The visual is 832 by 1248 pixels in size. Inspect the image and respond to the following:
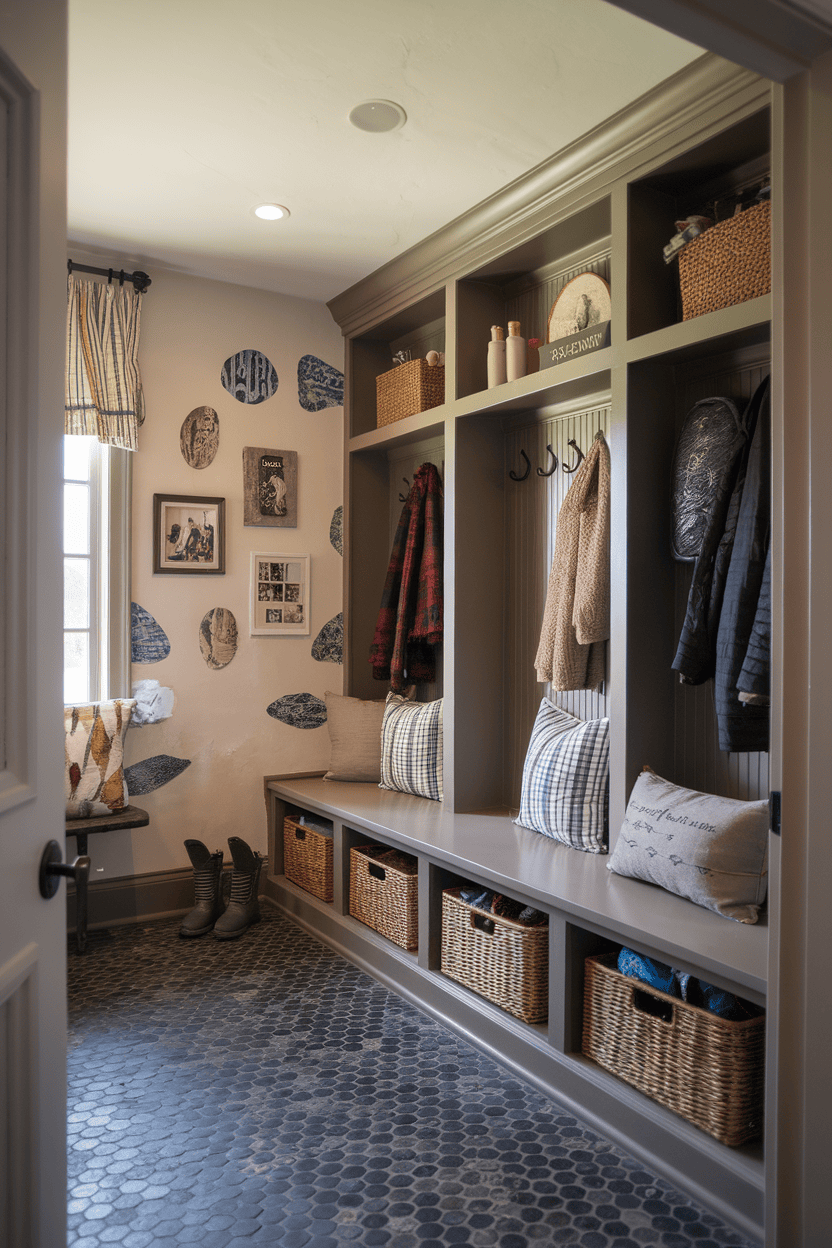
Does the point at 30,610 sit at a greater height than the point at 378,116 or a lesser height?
lesser

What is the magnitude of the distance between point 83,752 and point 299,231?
2164 mm

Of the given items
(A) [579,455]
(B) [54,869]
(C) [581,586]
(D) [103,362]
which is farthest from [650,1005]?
(D) [103,362]

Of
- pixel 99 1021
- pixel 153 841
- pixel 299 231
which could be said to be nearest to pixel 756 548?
pixel 299 231

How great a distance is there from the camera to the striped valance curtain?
3389 millimetres

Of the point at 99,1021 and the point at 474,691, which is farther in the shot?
the point at 474,691

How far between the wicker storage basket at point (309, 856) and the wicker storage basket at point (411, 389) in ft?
5.84

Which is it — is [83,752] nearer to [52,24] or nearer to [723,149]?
[52,24]

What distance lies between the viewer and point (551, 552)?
10.6 ft

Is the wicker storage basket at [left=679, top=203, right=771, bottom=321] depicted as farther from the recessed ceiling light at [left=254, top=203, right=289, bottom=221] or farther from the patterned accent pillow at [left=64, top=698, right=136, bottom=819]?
the patterned accent pillow at [left=64, top=698, right=136, bottom=819]

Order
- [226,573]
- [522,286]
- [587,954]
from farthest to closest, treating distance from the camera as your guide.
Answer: [226,573]
[522,286]
[587,954]

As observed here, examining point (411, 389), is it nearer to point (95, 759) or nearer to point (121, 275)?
point (121, 275)

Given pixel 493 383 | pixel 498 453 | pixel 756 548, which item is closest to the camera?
pixel 756 548

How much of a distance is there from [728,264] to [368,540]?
2225 mm

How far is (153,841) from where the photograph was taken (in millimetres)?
3648
